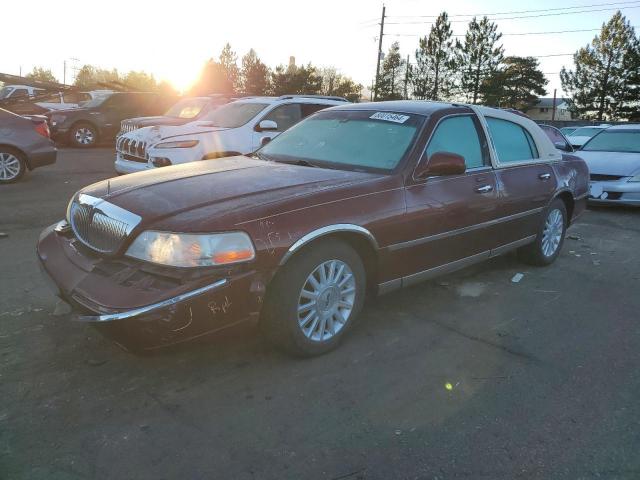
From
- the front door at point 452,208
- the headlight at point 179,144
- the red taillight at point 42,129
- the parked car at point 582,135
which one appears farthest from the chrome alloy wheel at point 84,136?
the front door at point 452,208

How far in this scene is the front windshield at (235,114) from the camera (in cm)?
883

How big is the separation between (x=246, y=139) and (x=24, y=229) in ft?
11.3

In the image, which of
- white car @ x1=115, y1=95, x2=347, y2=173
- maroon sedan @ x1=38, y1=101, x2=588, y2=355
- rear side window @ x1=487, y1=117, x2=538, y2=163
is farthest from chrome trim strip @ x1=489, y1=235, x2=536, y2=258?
white car @ x1=115, y1=95, x2=347, y2=173

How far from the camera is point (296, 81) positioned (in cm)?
4534

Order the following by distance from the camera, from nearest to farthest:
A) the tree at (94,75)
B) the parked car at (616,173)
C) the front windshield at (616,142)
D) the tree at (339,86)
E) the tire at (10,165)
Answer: the parked car at (616,173)
the tire at (10,165)
the front windshield at (616,142)
the tree at (339,86)
the tree at (94,75)

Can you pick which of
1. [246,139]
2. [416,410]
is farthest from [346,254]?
[246,139]

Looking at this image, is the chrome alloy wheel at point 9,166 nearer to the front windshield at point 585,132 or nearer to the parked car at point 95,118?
the parked car at point 95,118

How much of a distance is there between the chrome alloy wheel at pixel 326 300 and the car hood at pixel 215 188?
507 millimetres

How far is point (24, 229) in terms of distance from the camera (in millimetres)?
6355

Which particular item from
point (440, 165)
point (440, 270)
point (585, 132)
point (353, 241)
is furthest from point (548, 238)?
point (585, 132)

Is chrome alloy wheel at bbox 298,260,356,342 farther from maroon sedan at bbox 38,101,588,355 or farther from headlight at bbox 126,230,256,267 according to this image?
headlight at bbox 126,230,256,267

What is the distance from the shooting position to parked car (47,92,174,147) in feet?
52.1

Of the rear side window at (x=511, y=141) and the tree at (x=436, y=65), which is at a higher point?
the tree at (x=436, y=65)

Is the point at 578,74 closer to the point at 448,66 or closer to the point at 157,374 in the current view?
the point at 448,66
